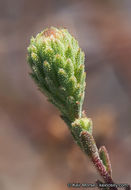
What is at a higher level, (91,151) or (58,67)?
(58,67)

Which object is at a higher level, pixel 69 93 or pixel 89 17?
pixel 89 17

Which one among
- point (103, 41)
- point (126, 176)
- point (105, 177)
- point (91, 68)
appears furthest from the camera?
point (103, 41)

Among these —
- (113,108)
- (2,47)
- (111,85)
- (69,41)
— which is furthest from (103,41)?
(69,41)

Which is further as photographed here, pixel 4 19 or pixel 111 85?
pixel 4 19

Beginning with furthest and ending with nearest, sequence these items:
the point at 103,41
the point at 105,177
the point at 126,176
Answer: the point at 103,41 → the point at 126,176 → the point at 105,177

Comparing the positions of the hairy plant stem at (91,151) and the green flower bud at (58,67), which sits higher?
the green flower bud at (58,67)

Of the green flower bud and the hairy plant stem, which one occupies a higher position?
the green flower bud

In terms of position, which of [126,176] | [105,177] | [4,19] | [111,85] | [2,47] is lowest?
[105,177]

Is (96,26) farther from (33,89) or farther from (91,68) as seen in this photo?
(33,89)
